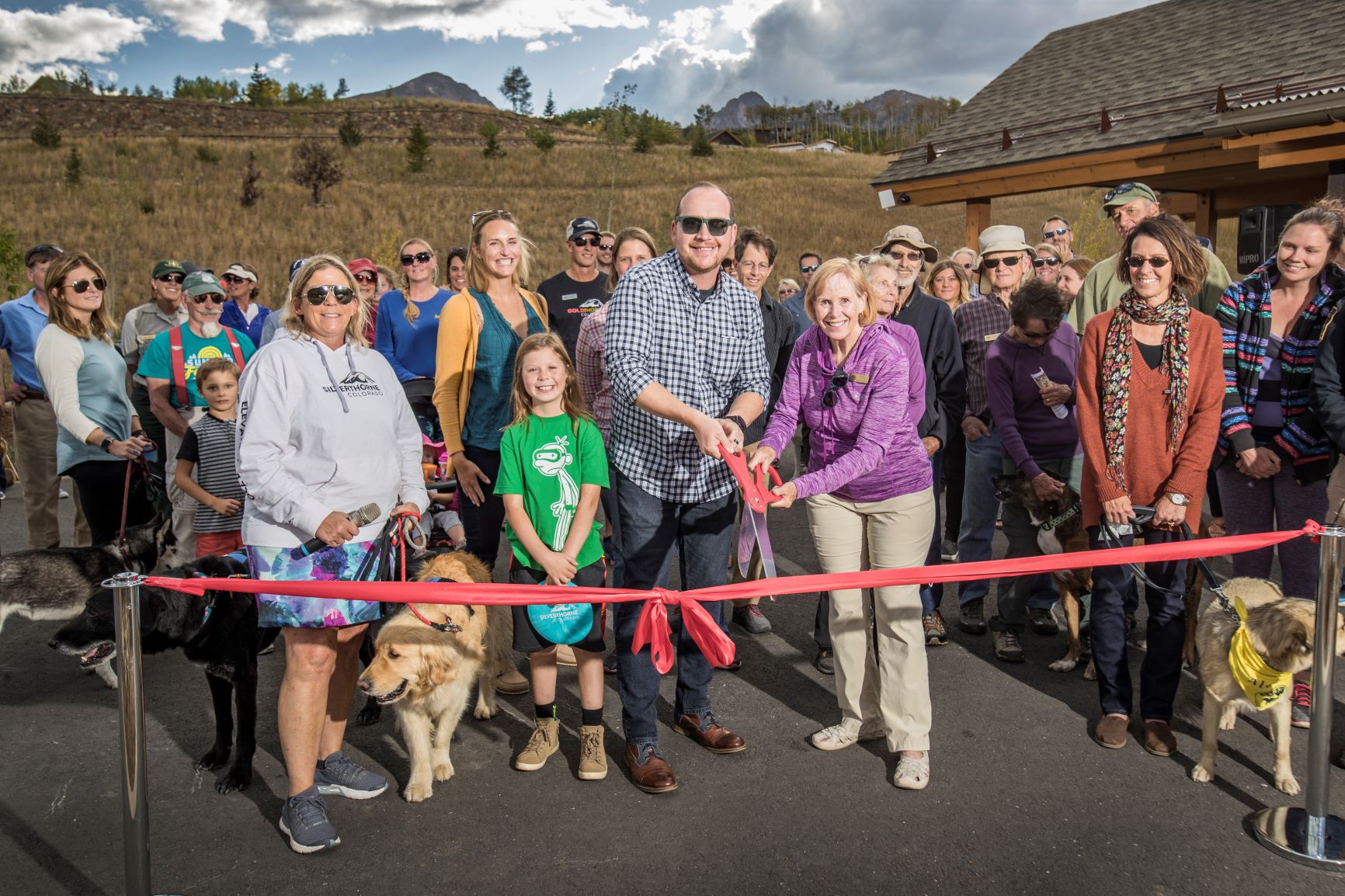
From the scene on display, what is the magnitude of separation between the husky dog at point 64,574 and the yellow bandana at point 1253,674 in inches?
202

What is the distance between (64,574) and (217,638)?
1692 mm

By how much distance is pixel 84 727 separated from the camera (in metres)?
4.45

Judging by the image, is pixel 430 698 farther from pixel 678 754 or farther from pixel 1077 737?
pixel 1077 737

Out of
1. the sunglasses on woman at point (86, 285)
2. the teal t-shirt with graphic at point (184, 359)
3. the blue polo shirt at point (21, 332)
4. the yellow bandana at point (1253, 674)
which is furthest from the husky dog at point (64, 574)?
the yellow bandana at point (1253, 674)

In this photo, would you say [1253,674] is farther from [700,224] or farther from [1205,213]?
[1205,213]

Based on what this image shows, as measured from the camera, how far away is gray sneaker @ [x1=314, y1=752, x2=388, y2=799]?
12.1 feet

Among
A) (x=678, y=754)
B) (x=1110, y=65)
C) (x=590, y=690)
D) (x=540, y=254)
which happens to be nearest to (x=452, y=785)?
(x=590, y=690)

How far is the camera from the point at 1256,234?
42.7 ft

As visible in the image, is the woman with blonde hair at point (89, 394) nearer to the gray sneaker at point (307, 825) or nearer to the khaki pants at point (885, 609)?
the gray sneaker at point (307, 825)

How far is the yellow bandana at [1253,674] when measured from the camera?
3467mm

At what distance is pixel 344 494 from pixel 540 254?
3317 centimetres

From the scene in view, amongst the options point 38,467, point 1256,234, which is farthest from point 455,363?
point 1256,234

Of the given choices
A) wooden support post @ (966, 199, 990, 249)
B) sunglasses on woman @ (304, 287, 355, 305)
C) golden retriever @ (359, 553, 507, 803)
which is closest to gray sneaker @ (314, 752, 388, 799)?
golden retriever @ (359, 553, 507, 803)

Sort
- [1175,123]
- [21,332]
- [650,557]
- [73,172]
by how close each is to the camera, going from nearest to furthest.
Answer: [650,557]
[21,332]
[1175,123]
[73,172]
